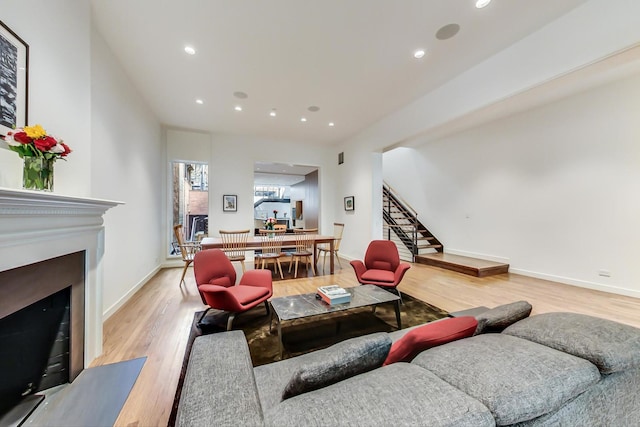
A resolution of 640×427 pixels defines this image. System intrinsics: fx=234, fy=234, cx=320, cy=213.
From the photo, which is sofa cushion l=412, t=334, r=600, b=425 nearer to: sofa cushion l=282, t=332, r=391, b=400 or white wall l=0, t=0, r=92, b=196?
sofa cushion l=282, t=332, r=391, b=400

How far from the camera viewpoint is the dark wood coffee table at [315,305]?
2156 millimetres

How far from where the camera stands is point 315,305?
237 centimetres

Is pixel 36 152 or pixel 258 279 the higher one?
pixel 36 152

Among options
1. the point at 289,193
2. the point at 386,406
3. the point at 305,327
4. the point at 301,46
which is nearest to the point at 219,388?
the point at 386,406

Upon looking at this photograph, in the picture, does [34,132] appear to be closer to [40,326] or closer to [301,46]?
[40,326]

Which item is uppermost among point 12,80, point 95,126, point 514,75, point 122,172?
point 514,75

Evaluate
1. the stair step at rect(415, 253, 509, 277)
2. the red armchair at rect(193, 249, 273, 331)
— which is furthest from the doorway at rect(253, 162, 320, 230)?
the stair step at rect(415, 253, 509, 277)

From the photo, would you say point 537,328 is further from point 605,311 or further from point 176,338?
point 605,311

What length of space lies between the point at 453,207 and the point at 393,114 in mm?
3141

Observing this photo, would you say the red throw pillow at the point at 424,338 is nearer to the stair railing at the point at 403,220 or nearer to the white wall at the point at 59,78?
the white wall at the point at 59,78

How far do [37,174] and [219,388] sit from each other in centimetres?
187

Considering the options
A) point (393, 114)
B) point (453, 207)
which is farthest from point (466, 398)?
point (453, 207)

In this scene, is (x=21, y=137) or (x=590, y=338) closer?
(x=590, y=338)

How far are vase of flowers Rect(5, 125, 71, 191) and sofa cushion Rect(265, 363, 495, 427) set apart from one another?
2.05 metres
